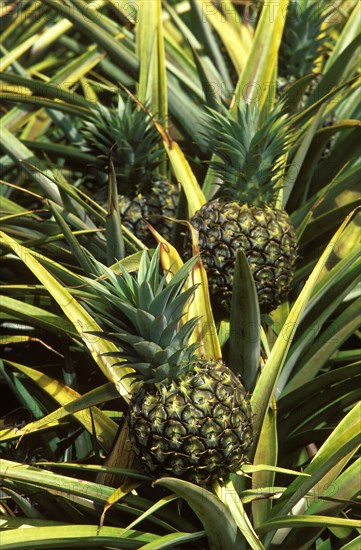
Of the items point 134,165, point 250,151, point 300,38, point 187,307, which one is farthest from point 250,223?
point 300,38

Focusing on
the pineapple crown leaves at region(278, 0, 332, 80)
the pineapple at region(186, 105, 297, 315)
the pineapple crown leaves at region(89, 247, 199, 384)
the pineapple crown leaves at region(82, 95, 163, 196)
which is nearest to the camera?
the pineapple crown leaves at region(89, 247, 199, 384)

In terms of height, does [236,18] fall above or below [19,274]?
above

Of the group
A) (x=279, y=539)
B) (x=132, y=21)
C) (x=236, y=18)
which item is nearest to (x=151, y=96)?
(x=132, y=21)

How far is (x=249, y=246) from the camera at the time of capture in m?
1.78

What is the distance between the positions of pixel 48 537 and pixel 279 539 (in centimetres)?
47

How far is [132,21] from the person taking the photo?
2.66 metres

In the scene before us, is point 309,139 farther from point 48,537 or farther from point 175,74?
point 48,537

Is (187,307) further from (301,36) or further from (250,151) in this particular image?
(301,36)

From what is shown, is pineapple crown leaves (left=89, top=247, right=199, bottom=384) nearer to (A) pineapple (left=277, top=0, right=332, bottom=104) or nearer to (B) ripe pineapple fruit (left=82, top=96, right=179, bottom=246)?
(B) ripe pineapple fruit (left=82, top=96, right=179, bottom=246)

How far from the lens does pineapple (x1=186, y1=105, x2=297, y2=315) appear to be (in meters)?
1.78

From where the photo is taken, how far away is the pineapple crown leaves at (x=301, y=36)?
242 centimetres

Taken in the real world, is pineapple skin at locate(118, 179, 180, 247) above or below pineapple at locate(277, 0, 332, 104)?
below

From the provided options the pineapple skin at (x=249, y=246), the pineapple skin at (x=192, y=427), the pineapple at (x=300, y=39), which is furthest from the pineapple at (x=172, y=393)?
the pineapple at (x=300, y=39)

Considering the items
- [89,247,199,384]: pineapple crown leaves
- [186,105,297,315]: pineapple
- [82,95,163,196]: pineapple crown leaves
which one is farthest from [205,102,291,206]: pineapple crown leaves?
[89,247,199,384]: pineapple crown leaves
